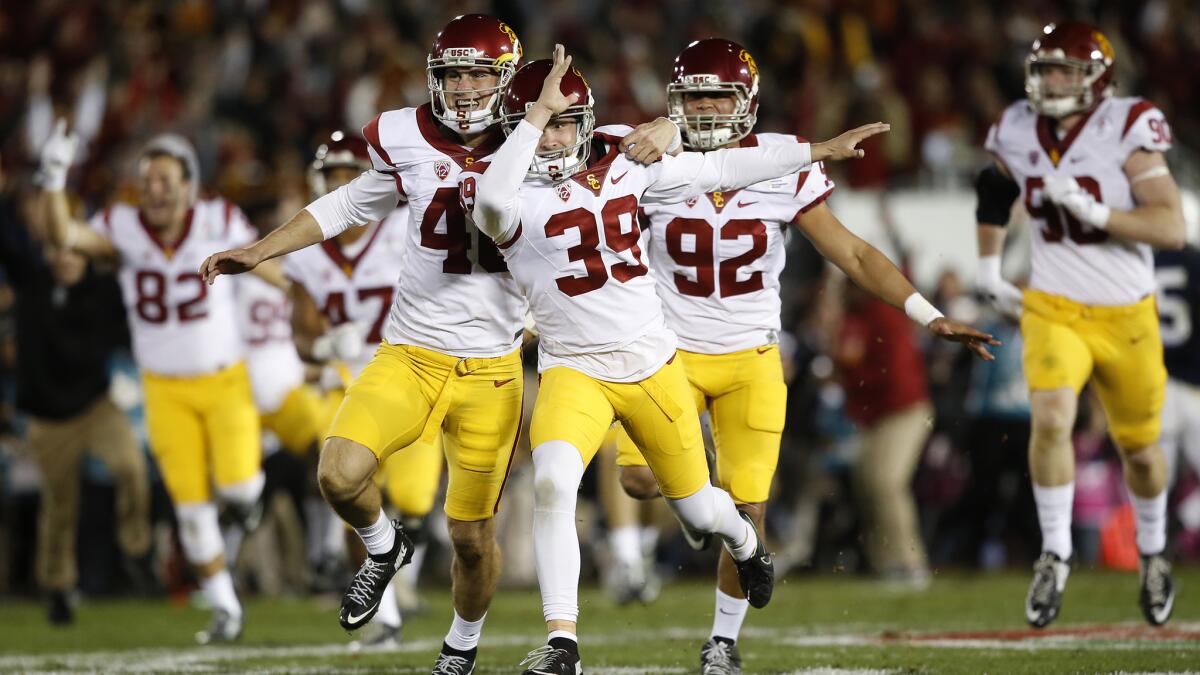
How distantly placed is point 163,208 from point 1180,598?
4.97m

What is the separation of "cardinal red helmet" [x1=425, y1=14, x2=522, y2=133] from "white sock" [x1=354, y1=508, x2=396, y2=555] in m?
1.19

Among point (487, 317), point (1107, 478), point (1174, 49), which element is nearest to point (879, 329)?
point (1107, 478)

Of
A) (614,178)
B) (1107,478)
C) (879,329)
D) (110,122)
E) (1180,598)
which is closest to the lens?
(614,178)

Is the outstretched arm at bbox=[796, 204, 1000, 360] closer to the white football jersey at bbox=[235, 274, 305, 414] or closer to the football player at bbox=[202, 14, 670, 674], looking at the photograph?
the football player at bbox=[202, 14, 670, 674]

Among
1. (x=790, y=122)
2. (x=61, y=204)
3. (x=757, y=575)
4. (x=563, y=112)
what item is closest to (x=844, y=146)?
(x=563, y=112)

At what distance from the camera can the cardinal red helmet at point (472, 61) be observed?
4816 millimetres

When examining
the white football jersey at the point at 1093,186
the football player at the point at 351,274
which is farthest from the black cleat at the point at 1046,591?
the football player at the point at 351,274

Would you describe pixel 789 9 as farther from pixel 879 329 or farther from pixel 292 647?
pixel 292 647

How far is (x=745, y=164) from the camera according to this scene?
4.90 meters

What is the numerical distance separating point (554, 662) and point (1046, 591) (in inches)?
91.6

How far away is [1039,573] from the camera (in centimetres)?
604

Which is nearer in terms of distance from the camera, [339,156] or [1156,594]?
[1156,594]

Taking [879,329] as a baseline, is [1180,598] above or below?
below

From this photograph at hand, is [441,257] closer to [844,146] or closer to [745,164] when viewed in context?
[745,164]
